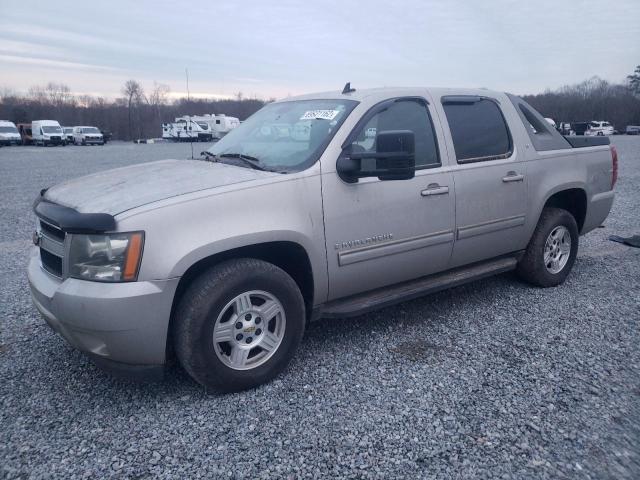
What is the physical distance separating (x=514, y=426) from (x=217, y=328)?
67.4 inches

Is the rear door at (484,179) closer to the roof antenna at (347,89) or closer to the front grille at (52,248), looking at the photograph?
the roof antenna at (347,89)

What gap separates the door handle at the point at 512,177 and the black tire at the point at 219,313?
2149 millimetres

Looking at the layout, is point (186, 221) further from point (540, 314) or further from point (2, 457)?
point (540, 314)

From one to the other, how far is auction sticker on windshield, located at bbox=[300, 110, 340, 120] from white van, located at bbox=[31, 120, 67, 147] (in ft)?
142

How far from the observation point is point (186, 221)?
8.63 ft

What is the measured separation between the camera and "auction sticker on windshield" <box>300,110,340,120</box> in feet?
11.4

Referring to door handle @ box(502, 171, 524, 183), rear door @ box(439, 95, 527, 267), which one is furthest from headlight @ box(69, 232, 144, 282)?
door handle @ box(502, 171, 524, 183)

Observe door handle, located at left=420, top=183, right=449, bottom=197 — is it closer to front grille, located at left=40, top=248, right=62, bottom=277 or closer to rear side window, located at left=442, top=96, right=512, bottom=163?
rear side window, located at left=442, top=96, right=512, bottom=163

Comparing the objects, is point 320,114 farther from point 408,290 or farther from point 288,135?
point 408,290

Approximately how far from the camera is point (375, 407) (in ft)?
9.18

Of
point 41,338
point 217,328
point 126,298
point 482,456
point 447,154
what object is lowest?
point 482,456

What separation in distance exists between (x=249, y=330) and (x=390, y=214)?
1247 mm

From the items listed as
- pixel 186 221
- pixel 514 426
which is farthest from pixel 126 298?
pixel 514 426

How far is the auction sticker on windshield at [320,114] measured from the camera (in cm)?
346
